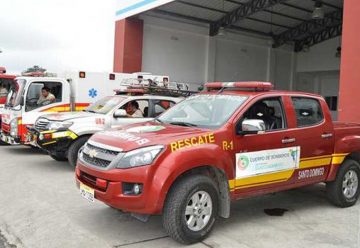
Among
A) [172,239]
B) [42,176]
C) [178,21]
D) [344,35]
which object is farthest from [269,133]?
[178,21]

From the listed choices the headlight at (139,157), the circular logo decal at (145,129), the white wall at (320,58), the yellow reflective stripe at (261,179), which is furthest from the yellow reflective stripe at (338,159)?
the white wall at (320,58)

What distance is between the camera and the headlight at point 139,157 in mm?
4648

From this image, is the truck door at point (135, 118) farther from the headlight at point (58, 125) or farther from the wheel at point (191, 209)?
the wheel at point (191, 209)

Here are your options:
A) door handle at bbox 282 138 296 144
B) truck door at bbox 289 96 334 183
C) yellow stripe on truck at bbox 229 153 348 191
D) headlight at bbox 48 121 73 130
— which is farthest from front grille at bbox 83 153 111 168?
headlight at bbox 48 121 73 130

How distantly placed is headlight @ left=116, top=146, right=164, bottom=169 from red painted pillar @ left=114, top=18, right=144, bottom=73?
16.0 meters

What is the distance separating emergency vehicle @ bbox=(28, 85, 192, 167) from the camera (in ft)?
30.1

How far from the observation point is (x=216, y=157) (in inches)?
197

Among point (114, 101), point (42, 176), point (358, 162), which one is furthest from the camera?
point (114, 101)

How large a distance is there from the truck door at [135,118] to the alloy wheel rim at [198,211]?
488 cm

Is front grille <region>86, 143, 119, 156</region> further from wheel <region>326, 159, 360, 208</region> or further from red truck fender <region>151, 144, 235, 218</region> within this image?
A: wheel <region>326, 159, 360, 208</region>

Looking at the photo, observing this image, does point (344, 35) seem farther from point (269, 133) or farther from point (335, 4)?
point (335, 4)

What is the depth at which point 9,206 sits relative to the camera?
21.1 feet

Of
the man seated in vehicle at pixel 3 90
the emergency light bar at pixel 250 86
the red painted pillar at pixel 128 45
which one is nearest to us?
the emergency light bar at pixel 250 86

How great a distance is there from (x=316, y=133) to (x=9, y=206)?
4558 millimetres
